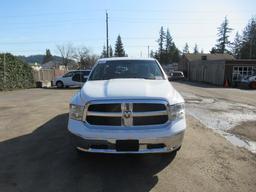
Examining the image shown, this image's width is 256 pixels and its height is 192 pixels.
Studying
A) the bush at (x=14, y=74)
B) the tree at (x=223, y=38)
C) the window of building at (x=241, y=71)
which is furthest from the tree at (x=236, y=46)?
the bush at (x=14, y=74)

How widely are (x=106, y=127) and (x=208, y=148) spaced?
263 centimetres

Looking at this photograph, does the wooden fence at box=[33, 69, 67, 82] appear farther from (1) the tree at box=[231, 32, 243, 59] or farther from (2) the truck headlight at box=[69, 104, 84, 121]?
(1) the tree at box=[231, 32, 243, 59]

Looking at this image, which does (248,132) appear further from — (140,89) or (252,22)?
(252,22)

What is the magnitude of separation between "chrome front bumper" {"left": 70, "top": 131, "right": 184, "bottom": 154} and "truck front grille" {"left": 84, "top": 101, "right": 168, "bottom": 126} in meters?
0.28

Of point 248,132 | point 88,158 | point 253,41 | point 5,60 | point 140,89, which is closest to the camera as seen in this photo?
point 140,89

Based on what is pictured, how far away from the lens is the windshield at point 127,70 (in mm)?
6402

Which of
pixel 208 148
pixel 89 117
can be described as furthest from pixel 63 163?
pixel 208 148

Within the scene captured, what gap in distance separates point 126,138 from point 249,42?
79.9m

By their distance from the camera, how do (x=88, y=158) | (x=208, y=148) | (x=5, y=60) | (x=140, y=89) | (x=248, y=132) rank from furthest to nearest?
(x=5, y=60), (x=248, y=132), (x=208, y=148), (x=88, y=158), (x=140, y=89)

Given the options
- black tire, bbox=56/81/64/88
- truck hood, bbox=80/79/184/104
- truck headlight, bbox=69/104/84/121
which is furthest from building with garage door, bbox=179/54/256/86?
truck headlight, bbox=69/104/84/121

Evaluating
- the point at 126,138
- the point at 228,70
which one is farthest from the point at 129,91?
the point at 228,70

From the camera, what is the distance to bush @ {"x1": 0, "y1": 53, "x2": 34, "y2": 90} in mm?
23886

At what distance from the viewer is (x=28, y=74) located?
2819 centimetres

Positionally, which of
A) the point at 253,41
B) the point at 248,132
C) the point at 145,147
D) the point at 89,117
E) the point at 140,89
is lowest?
the point at 248,132
